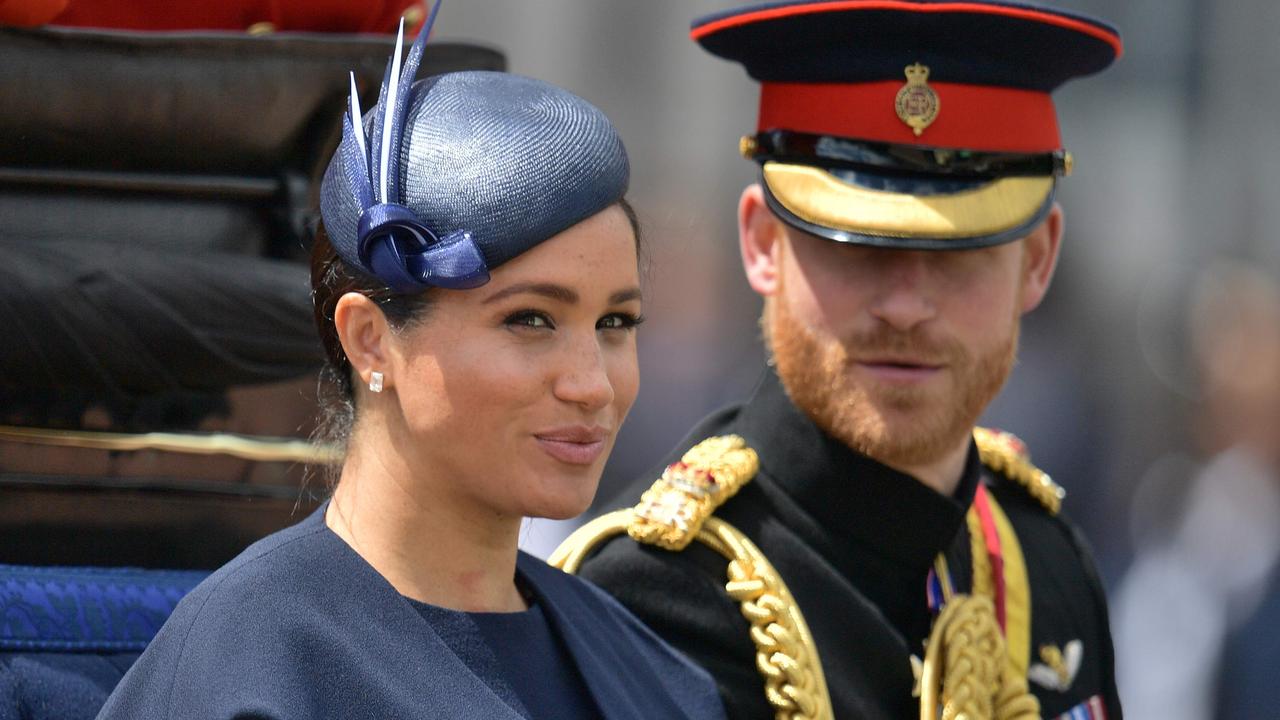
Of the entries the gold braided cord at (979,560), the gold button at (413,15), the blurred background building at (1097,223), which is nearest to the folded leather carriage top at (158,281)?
the gold button at (413,15)

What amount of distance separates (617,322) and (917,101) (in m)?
1.02

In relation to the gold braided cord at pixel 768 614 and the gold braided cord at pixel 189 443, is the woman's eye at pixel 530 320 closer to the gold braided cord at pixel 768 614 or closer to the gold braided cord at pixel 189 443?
the gold braided cord at pixel 189 443

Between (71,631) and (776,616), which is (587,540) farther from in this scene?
(71,631)

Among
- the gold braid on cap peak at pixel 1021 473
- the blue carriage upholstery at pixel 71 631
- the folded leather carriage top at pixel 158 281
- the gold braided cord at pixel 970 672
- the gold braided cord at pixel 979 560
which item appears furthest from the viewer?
the gold braid on cap peak at pixel 1021 473

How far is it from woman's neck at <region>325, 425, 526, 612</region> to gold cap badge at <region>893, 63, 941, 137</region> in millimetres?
1183

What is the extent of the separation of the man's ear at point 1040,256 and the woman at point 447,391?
1207 mm

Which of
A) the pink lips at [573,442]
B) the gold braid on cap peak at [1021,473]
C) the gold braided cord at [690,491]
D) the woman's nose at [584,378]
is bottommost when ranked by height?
the gold braid on cap peak at [1021,473]

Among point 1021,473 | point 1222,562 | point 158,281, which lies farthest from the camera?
point 1222,562

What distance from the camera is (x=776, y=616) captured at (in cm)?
294

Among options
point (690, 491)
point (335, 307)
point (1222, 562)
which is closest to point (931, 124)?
point (690, 491)

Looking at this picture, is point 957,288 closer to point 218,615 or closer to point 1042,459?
point 218,615

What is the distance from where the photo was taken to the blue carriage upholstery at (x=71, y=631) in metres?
2.37

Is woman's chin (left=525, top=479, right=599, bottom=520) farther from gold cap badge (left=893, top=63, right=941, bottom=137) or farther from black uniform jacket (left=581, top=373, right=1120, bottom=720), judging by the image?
gold cap badge (left=893, top=63, right=941, bottom=137)

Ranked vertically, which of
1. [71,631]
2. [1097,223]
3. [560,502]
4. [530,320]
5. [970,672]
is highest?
[530,320]
